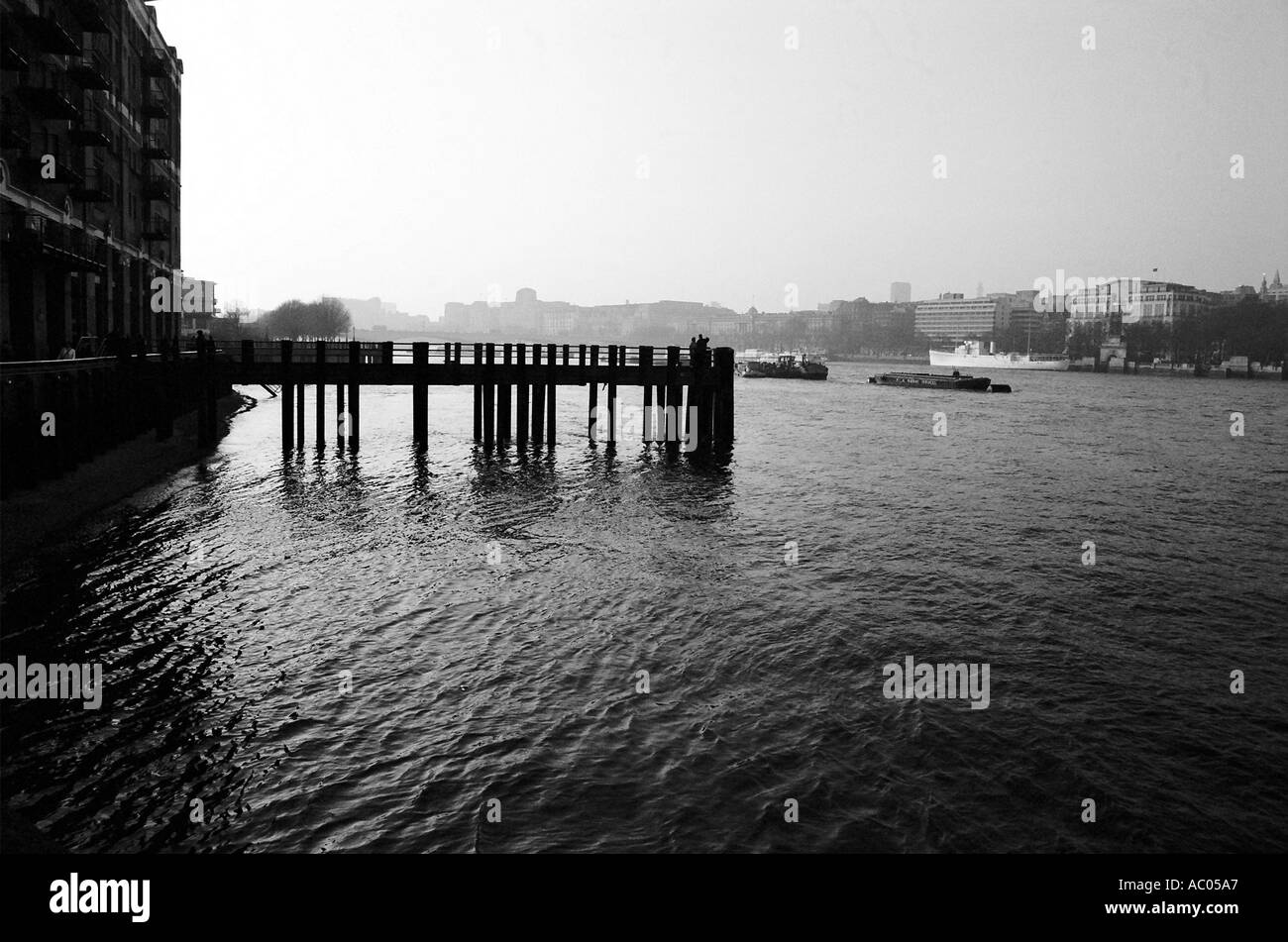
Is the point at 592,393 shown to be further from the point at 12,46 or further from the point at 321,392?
the point at 12,46

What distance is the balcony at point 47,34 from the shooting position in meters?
41.7

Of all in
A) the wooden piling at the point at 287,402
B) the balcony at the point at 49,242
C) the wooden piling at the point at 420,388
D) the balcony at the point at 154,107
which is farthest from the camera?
the balcony at the point at 154,107

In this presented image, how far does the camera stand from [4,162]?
3878cm

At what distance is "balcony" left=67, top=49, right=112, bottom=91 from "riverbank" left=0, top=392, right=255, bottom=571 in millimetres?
20411

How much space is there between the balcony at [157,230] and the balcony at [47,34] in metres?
21.4

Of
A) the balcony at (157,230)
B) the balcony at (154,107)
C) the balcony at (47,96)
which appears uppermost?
the balcony at (154,107)

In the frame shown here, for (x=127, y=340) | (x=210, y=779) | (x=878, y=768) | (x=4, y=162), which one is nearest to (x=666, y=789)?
(x=878, y=768)

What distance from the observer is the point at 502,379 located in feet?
145

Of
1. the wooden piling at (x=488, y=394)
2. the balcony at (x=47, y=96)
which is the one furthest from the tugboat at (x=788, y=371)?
the balcony at (x=47, y=96)

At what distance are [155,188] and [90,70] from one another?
1893cm

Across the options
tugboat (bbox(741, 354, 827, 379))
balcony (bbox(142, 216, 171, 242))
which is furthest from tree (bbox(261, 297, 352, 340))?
balcony (bbox(142, 216, 171, 242))

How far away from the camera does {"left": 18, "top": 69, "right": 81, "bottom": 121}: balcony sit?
1654 inches

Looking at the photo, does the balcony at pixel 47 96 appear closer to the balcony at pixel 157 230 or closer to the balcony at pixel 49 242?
the balcony at pixel 49 242

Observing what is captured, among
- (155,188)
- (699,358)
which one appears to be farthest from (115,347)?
(155,188)
